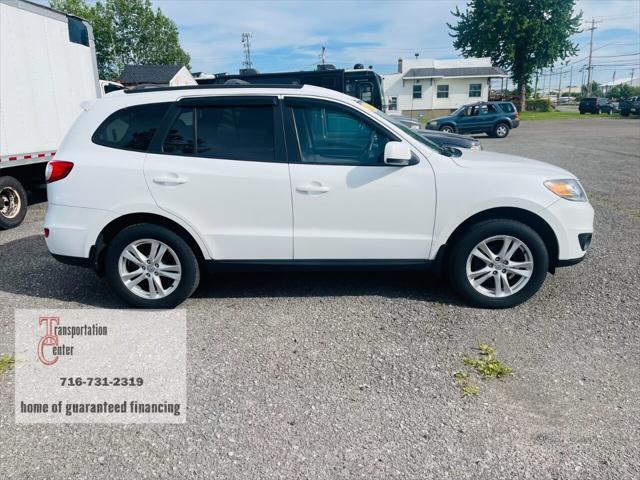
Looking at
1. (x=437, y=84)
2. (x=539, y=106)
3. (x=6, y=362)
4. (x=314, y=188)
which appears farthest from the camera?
(x=539, y=106)

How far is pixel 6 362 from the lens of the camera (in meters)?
3.27

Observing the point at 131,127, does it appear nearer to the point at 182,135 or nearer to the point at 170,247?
the point at 182,135

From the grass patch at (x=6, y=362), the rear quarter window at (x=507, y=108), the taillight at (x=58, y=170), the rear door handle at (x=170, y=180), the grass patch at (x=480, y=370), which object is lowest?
the grass patch at (x=480, y=370)

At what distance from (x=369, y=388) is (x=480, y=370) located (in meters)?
0.78

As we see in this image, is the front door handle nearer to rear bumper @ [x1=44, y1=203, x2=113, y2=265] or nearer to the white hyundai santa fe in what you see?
the white hyundai santa fe

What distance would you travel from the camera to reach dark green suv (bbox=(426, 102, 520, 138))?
2338 cm

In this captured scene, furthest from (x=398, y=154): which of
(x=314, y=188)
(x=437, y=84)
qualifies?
(x=437, y=84)

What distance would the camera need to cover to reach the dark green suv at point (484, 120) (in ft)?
76.7

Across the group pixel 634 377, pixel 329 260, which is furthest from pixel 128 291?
pixel 634 377

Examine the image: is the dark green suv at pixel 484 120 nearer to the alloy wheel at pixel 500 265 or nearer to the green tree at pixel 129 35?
the alloy wheel at pixel 500 265

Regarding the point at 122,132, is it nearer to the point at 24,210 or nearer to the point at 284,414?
the point at 284,414

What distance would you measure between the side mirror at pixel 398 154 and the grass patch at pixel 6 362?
10.1 feet

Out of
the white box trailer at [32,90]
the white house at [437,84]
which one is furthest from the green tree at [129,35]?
the white box trailer at [32,90]

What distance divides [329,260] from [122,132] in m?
2.03
